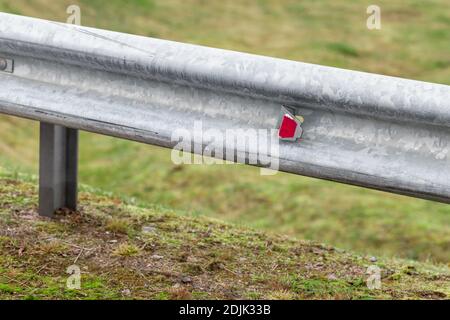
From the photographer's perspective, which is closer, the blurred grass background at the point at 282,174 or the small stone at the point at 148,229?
the small stone at the point at 148,229

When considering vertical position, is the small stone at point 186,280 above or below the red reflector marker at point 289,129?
below

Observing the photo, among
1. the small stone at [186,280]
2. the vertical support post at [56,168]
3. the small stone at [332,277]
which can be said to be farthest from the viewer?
the vertical support post at [56,168]

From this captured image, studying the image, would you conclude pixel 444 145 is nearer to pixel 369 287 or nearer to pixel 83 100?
pixel 369 287

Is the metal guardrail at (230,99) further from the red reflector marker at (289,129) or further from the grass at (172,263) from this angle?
the grass at (172,263)

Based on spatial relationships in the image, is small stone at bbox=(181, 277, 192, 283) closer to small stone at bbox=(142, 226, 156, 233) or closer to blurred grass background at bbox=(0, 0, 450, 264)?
small stone at bbox=(142, 226, 156, 233)

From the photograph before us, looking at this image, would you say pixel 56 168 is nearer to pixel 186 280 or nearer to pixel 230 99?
pixel 186 280

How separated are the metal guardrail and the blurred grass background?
231 centimetres

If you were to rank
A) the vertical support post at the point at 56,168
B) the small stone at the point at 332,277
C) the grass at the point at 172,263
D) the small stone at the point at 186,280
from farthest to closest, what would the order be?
the vertical support post at the point at 56,168, the small stone at the point at 332,277, the small stone at the point at 186,280, the grass at the point at 172,263

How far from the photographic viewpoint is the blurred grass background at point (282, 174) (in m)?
9.94

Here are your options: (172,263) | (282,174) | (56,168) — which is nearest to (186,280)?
(172,263)

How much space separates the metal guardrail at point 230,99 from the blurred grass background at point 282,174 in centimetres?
231

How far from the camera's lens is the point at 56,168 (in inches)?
187

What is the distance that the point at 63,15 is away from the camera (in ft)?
66.6

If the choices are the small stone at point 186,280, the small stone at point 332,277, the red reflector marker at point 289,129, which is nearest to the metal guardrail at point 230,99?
the red reflector marker at point 289,129
